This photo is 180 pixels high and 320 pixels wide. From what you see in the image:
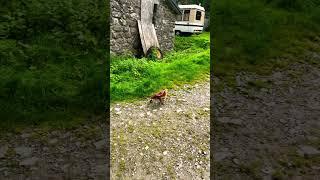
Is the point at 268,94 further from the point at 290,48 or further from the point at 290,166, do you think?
the point at 290,48

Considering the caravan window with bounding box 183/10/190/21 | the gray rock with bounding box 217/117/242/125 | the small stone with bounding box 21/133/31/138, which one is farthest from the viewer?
the caravan window with bounding box 183/10/190/21

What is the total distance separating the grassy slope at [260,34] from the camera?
29.4 feet

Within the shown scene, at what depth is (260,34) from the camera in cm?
1053

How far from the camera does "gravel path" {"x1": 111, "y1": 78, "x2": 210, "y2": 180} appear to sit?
509 cm

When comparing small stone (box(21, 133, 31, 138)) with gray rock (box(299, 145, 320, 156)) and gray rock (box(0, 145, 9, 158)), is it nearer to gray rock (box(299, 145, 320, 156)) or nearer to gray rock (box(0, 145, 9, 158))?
gray rock (box(0, 145, 9, 158))

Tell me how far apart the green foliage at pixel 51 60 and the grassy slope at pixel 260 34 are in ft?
10.9

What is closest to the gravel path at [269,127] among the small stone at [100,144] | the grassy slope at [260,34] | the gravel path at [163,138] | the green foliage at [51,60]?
the gravel path at [163,138]

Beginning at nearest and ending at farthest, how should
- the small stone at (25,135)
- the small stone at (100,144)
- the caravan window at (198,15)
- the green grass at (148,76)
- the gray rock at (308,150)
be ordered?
the gray rock at (308,150) < the small stone at (100,144) < the small stone at (25,135) < the green grass at (148,76) < the caravan window at (198,15)

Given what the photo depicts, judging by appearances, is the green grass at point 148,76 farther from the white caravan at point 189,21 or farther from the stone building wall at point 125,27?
the white caravan at point 189,21

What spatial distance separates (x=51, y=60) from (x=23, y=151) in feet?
11.6

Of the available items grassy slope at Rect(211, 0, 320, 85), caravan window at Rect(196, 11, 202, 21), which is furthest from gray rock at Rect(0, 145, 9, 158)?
caravan window at Rect(196, 11, 202, 21)

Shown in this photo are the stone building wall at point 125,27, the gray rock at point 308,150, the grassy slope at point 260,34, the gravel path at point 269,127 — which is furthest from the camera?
the stone building wall at point 125,27

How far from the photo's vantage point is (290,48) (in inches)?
391

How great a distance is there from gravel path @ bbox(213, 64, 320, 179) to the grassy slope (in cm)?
66
